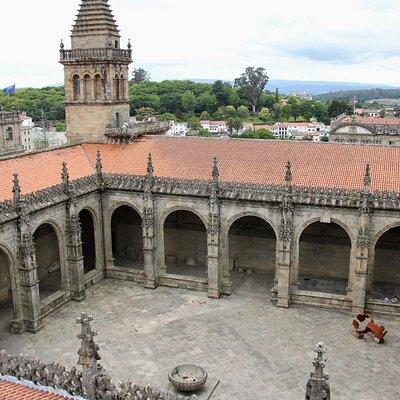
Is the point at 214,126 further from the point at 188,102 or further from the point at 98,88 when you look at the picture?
the point at 98,88

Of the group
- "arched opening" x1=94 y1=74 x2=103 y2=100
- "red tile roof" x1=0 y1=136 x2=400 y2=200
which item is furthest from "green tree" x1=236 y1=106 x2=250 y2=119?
"red tile roof" x1=0 y1=136 x2=400 y2=200

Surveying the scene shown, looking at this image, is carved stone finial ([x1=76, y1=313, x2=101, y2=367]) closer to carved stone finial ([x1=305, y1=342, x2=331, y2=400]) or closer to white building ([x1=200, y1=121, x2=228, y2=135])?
carved stone finial ([x1=305, y1=342, x2=331, y2=400])

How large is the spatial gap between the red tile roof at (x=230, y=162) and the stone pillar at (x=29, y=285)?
3066 mm

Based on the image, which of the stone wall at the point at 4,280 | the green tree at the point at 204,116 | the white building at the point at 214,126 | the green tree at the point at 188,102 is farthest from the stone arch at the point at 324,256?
the green tree at the point at 188,102

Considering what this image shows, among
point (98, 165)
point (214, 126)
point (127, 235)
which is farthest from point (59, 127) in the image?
point (98, 165)

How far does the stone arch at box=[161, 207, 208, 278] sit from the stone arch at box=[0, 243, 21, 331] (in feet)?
36.2

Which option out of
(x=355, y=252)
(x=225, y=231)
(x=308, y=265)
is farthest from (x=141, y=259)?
(x=355, y=252)

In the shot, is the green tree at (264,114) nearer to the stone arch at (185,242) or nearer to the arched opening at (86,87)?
the arched opening at (86,87)

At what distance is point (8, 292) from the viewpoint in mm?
33000

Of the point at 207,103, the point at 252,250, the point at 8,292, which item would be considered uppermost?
the point at 207,103

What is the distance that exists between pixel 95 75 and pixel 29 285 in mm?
18392

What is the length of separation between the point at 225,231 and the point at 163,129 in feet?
50.3

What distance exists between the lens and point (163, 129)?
1738 inches

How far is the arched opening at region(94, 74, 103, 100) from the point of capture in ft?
129
